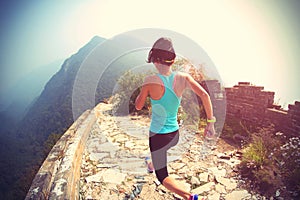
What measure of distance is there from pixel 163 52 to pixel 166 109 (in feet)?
1.91

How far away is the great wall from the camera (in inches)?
97.0

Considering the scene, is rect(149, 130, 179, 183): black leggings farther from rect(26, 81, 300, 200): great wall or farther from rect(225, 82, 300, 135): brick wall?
rect(225, 82, 300, 135): brick wall

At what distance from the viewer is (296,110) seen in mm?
3350

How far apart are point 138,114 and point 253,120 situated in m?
3.96

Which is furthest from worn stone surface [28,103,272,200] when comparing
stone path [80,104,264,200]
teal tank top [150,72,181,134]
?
teal tank top [150,72,181,134]

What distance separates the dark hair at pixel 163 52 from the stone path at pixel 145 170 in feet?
6.18

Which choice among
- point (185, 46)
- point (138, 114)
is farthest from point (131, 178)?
point (138, 114)

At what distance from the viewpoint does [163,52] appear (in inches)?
67.6

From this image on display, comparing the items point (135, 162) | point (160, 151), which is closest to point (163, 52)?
point (160, 151)

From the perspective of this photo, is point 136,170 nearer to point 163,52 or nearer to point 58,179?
point 58,179

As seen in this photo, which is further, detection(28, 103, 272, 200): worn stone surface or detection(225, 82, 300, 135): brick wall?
detection(225, 82, 300, 135): brick wall

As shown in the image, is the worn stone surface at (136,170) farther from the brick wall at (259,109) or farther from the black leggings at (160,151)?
the brick wall at (259,109)

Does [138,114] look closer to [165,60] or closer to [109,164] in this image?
[109,164]

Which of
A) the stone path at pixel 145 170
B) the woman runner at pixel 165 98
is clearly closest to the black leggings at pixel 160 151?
the woman runner at pixel 165 98
